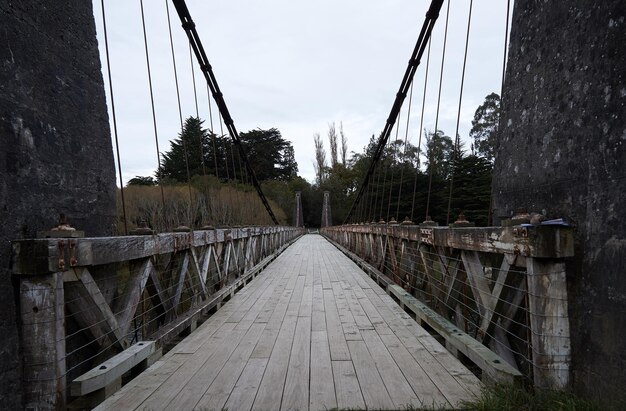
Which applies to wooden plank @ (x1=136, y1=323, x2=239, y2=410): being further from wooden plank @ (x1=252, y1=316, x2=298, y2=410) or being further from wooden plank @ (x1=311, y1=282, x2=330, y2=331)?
wooden plank @ (x1=311, y1=282, x2=330, y2=331)

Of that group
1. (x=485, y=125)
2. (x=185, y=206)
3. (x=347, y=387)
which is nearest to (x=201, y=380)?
(x=347, y=387)

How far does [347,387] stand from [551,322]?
2.94 ft

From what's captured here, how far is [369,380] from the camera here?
201 cm

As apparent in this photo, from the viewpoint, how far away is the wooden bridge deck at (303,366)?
70.7 inches

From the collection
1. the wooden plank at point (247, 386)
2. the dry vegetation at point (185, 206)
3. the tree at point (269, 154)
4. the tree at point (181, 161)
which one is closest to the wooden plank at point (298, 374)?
the wooden plank at point (247, 386)

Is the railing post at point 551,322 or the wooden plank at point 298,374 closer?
the railing post at point 551,322

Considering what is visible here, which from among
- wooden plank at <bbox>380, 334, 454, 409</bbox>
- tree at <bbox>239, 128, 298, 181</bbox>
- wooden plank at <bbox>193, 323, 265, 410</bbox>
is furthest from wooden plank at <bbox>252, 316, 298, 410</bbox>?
tree at <bbox>239, 128, 298, 181</bbox>

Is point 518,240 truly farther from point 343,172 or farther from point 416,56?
point 343,172

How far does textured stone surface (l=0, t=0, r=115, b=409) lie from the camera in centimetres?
160

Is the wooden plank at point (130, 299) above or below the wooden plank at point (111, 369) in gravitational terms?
above

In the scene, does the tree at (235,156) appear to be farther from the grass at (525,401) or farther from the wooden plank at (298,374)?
the grass at (525,401)

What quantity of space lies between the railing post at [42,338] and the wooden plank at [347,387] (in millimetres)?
1087

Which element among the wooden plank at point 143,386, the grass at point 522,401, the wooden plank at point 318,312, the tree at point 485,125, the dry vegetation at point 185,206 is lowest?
the wooden plank at point 318,312

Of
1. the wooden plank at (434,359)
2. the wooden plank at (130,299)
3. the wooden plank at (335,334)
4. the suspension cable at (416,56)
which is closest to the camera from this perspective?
the wooden plank at (434,359)
